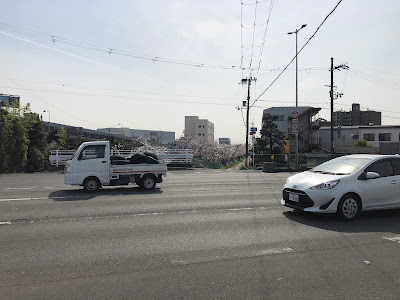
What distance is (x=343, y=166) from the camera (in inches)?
324

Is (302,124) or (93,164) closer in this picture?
(93,164)

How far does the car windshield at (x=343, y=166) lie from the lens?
310 inches

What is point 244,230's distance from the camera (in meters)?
6.59

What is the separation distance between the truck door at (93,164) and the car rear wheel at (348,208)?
854 cm

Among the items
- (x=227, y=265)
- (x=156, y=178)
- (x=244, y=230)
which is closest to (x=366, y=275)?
(x=227, y=265)

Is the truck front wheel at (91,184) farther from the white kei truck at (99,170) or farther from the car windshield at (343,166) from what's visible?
the car windshield at (343,166)

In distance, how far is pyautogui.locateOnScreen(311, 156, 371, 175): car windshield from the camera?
7.87m

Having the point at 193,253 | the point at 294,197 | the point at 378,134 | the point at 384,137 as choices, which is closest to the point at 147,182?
the point at 294,197

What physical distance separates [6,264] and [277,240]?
4380mm

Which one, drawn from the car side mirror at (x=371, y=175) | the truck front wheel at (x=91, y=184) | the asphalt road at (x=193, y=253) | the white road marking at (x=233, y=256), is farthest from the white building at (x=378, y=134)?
the white road marking at (x=233, y=256)

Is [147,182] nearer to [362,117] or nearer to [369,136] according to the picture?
[369,136]

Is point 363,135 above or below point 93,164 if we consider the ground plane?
above

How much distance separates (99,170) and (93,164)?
323 millimetres

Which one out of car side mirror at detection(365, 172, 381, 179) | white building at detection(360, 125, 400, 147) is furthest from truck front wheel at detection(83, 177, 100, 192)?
white building at detection(360, 125, 400, 147)
